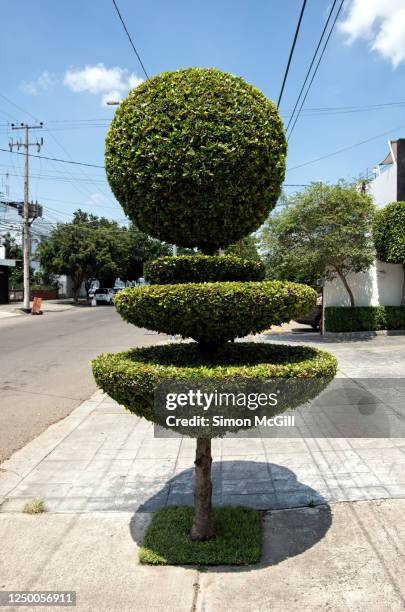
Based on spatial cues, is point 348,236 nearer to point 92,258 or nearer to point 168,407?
point 168,407

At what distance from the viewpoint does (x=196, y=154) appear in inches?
129

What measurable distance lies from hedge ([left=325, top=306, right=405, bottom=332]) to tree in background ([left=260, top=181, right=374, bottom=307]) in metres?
1.48

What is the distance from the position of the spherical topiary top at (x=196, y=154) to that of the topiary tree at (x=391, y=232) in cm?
1286

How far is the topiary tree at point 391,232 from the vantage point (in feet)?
50.2

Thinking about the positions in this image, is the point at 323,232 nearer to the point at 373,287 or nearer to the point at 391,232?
the point at 391,232

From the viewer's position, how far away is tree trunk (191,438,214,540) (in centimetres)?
375

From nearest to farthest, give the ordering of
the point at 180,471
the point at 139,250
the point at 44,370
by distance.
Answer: the point at 180,471, the point at 44,370, the point at 139,250

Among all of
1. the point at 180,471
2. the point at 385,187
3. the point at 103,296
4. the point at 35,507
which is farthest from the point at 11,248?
the point at 35,507

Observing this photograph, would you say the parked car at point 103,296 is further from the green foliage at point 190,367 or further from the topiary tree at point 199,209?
the topiary tree at point 199,209

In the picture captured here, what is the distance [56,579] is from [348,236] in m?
13.2

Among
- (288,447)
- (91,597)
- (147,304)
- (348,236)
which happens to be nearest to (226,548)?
(91,597)

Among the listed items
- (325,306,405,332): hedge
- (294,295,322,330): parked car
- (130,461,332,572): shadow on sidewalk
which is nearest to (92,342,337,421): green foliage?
(130,461,332,572): shadow on sidewalk

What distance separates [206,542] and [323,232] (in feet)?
41.2

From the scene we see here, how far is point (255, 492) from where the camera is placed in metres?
4.71
